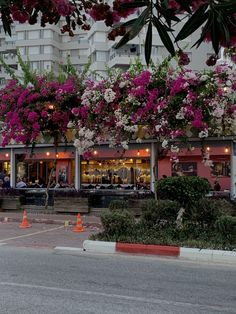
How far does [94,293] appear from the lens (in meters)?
7.17

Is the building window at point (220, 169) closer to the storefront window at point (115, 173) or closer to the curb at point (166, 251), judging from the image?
the storefront window at point (115, 173)

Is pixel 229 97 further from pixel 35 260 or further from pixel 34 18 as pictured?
pixel 34 18

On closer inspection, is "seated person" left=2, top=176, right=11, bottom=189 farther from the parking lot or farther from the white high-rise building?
the white high-rise building

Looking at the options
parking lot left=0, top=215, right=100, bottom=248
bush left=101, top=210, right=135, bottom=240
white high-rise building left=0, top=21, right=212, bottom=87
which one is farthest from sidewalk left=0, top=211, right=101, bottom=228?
white high-rise building left=0, top=21, right=212, bottom=87

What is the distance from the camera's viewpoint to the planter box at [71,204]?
64.4 feet

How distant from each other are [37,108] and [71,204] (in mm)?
4189

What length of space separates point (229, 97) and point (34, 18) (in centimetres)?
1273

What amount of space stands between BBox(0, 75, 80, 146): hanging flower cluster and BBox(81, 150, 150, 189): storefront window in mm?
4938

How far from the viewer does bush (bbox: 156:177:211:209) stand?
1120 centimetres

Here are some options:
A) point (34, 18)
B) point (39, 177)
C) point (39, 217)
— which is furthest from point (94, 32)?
point (34, 18)

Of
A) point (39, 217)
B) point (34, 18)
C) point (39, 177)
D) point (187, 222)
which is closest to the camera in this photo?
point (34, 18)

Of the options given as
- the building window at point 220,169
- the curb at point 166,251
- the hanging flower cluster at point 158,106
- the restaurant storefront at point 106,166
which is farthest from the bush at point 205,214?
the building window at point 220,169

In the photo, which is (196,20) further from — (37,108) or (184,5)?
(37,108)

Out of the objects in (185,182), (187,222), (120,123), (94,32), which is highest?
(94,32)
